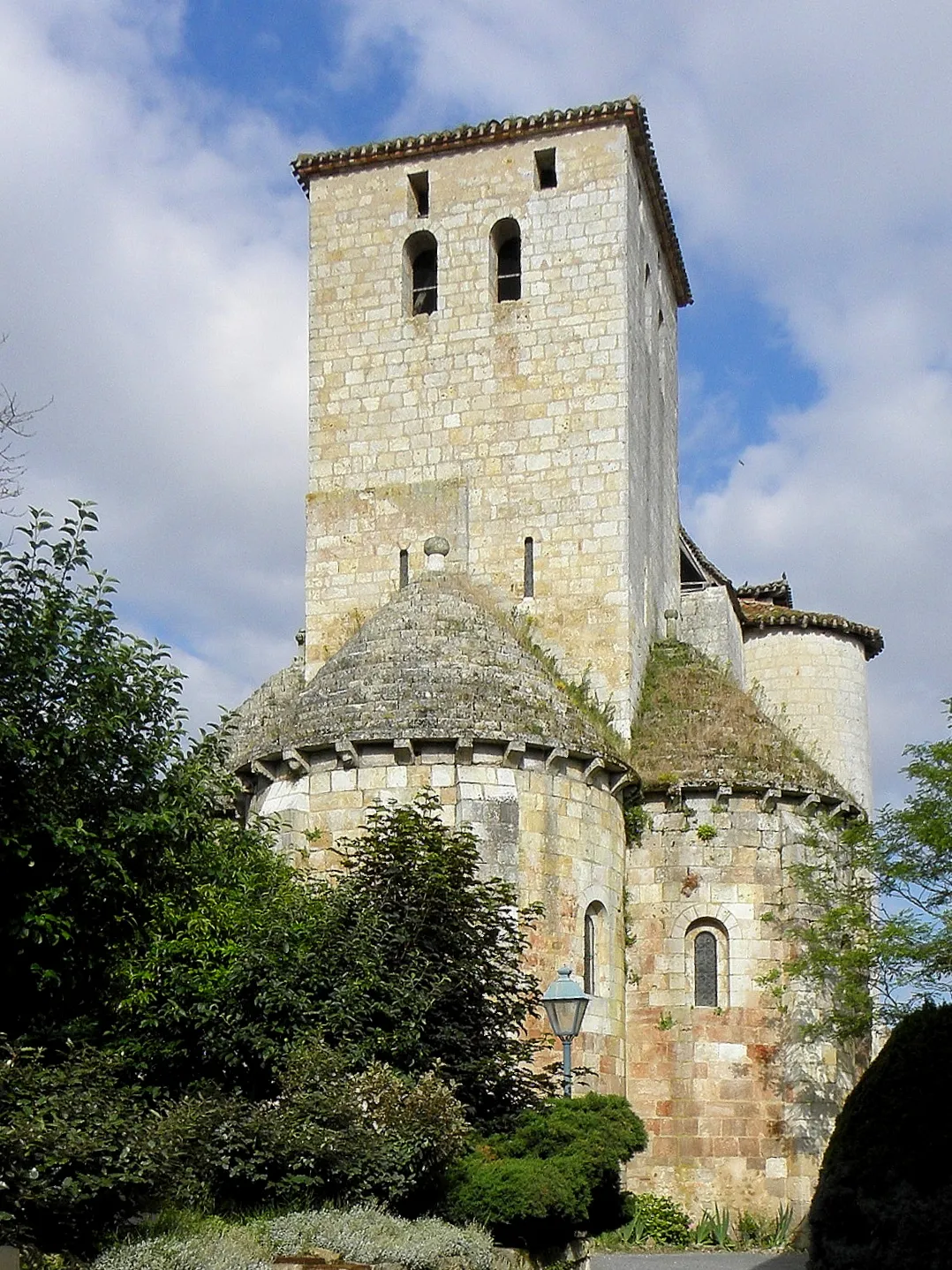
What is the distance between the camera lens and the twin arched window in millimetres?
31484

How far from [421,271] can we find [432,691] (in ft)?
36.0

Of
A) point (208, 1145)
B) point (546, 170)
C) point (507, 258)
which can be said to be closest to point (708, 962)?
point (208, 1145)

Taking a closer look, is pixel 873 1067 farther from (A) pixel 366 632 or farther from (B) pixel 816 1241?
(A) pixel 366 632

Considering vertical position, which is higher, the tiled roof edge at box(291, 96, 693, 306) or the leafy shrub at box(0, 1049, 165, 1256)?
the tiled roof edge at box(291, 96, 693, 306)

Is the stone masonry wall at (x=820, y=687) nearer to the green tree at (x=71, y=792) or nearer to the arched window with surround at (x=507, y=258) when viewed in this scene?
the arched window with surround at (x=507, y=258)

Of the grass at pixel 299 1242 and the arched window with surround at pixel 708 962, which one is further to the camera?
the arched window with surround at pixel 708 962

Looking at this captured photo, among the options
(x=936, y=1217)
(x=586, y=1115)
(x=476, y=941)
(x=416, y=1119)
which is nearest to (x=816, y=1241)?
(x=936, y=1217)

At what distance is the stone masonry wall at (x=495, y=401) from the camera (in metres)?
29.6

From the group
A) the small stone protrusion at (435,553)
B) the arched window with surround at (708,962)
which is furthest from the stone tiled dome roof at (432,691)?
the arched window with surround at (708,962)

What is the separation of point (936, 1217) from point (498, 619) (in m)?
18.3

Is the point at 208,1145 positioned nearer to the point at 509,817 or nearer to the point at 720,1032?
the point at 509,817

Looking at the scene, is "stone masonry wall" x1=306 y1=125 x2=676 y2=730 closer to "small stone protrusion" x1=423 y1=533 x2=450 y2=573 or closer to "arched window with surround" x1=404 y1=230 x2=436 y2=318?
"arched window with surround" x1=404 y1=230 x2=436 y2=318

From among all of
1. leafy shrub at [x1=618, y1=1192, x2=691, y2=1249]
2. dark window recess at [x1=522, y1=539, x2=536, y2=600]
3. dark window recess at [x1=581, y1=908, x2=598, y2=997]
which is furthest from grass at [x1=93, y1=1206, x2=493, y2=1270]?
dark window recess at [x1=522, y1=539, x2=536, y2=600]

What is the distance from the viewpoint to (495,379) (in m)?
30.7
